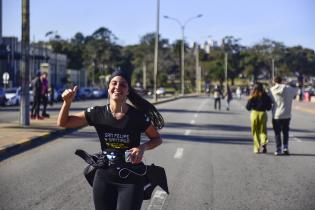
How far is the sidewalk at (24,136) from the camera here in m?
13.1

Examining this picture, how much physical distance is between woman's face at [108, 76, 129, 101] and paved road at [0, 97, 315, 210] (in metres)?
2.92

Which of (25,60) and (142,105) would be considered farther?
(25,60)

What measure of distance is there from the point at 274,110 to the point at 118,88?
861 centimetres

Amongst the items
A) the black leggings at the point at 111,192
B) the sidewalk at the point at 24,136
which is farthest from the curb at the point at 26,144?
the black leggings at the point at 111,192

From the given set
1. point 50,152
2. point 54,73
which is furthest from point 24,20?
point 54,73

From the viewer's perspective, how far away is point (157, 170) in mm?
4879

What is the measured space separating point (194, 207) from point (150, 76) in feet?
383

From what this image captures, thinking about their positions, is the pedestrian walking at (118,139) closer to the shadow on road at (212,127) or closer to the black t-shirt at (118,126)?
the black t-shirt at (118,126)

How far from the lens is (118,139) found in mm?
4773

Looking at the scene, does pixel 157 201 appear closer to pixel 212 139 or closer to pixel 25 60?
pixel 212 139

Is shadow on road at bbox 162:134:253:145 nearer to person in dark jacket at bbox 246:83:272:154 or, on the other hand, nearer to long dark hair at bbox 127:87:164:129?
person in dark jacket at bbox 246:83:272:154

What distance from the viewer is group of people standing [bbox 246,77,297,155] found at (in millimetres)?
12906

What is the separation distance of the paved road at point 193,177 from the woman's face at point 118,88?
2.92 metres

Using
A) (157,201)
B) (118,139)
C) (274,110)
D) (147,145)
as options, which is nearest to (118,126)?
(118,139)
